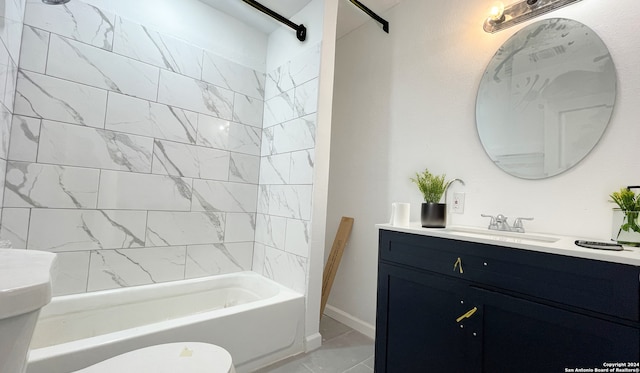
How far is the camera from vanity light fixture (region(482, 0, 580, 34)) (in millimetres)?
1419

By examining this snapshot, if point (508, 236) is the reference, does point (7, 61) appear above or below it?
above

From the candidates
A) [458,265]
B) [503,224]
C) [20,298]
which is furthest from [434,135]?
[20,298]

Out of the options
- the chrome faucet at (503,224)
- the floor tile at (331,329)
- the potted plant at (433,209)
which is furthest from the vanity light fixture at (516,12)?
the floor tile at (331,329)

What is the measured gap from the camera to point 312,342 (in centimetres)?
193

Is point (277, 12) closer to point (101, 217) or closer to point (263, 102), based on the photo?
point (263, 102)

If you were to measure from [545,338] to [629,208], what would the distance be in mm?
638

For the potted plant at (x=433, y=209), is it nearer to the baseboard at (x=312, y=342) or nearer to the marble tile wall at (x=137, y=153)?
the marble tile wall at (x=137, y=153)

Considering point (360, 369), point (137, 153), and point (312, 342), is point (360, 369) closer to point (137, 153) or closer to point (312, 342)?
point (312, 342)

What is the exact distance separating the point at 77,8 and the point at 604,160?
300 cm

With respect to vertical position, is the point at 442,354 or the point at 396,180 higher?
the point at 396,180

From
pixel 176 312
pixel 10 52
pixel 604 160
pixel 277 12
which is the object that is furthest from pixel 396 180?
pixel 10 52

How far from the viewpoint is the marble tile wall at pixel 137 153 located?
5.03 feet

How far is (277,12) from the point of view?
2.24 meters

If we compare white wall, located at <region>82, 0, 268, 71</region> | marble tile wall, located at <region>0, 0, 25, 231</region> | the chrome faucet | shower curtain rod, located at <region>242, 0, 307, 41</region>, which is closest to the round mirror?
the chrome faucet
